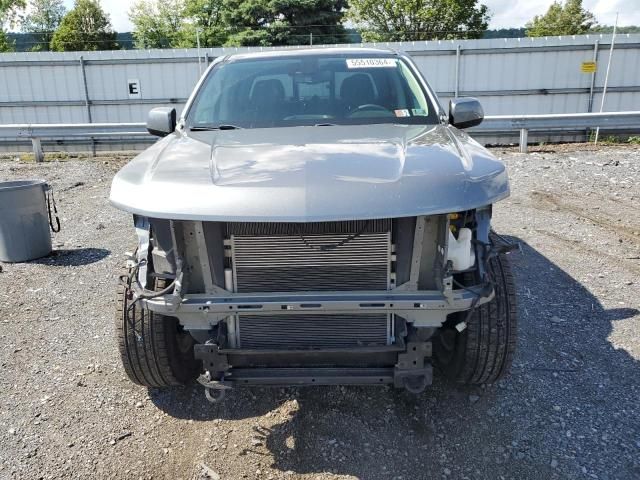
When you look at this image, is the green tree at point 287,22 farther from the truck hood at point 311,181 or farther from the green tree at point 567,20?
the truck hood at point 311,181

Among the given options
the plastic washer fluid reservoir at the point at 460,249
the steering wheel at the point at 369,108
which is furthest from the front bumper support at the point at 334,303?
the steering wheel at the point at 369,108

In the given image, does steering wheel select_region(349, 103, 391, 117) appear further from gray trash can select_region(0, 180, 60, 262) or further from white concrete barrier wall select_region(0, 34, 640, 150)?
white concrete barrier wall select_region(0, 34, 640, 150)

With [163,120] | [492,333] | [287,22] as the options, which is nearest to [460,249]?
[492,333]

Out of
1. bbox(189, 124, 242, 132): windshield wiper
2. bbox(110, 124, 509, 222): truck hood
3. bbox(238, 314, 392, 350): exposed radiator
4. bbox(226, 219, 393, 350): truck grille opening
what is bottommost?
bbox(238, 314, 392, 350): exposed radiator

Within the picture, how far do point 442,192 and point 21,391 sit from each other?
2817 millimetres

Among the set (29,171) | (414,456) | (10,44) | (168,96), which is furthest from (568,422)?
(10,44)

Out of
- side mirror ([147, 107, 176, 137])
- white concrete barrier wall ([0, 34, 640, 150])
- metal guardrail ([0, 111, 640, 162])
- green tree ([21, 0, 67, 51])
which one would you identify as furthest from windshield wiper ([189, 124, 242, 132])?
green tree ([21, 0, 67, 51])

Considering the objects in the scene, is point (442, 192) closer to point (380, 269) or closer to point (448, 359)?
point (380, 269)

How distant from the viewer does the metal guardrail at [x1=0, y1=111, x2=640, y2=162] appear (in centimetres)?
986

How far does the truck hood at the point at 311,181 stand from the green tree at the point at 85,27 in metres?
47.8

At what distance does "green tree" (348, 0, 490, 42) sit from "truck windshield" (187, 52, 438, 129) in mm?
27545

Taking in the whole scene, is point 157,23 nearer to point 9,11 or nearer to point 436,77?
point 9,11

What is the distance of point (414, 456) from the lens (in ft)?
8.93

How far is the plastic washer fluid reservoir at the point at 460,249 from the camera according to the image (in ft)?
8.11
